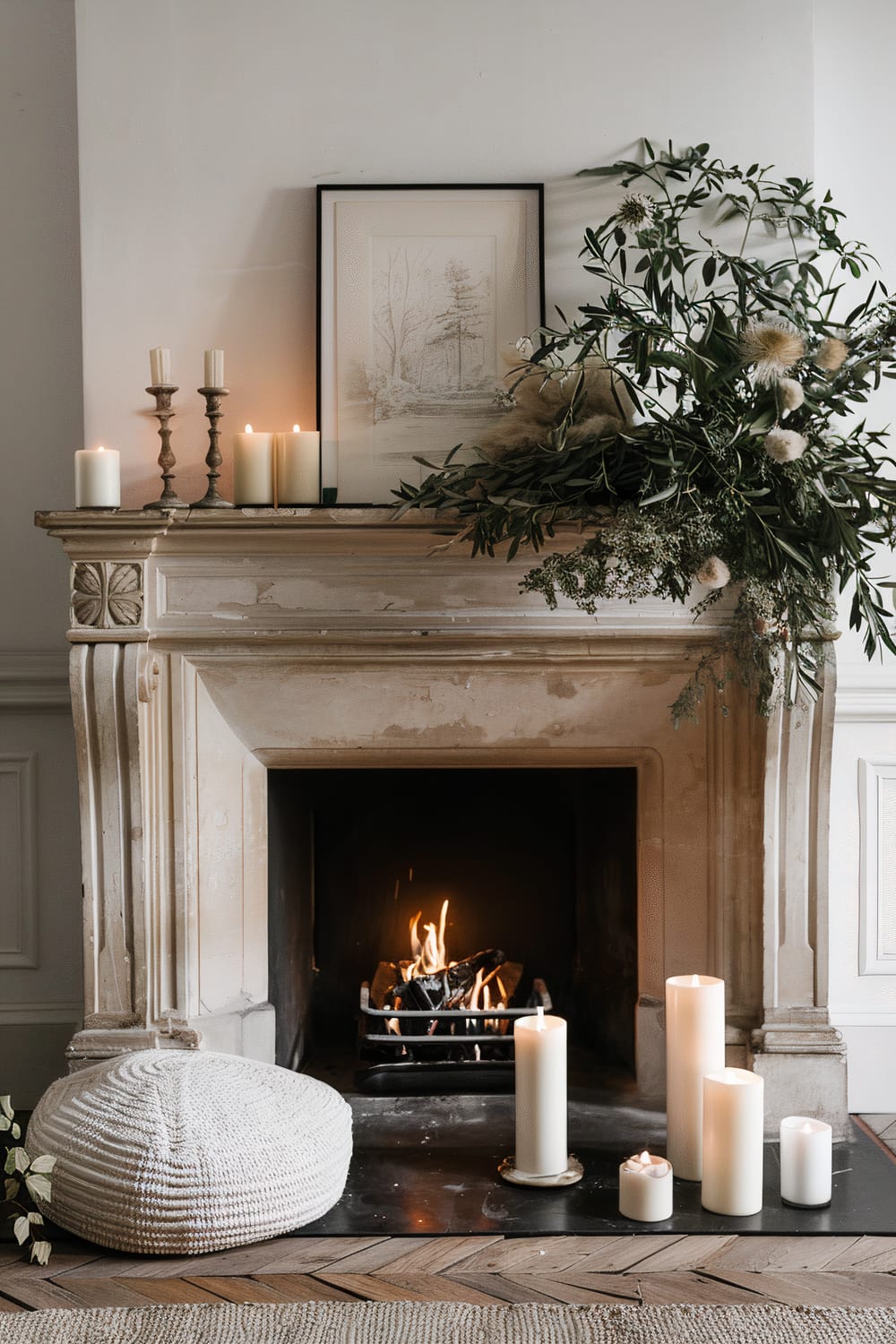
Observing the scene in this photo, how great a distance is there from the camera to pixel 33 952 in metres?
2.71

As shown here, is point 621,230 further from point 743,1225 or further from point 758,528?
point 743,1225

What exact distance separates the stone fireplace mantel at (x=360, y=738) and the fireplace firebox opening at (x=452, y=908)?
7.6 inches

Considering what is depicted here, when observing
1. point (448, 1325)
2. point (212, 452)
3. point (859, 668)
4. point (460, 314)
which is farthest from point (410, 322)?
point (448, 1325)

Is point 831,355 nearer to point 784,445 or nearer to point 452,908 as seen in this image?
point 784,445

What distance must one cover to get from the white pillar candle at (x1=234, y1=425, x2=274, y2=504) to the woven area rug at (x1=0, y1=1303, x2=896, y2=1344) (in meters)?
1.46

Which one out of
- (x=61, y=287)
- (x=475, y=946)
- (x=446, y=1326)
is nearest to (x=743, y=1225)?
(x=446, y=1326)

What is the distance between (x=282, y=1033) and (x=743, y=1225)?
1096 millimetres

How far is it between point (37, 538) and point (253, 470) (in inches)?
27.9

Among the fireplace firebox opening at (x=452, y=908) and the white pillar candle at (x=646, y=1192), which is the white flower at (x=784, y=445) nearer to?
the fireplace firebox opening at (x=452, y=908)

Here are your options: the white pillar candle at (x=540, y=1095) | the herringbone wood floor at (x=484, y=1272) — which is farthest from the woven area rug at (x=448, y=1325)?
the white pillar candle at (x=540, y=1095)

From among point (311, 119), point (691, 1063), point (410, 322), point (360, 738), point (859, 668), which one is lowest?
point (691, 1063)

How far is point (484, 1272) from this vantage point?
182 centimetres

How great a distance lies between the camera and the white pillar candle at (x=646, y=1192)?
6.42 feet

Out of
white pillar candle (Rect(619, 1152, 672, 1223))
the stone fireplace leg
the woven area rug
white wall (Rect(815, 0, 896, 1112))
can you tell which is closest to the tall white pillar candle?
white pillar candle (Rect(619, 1152, 672, 1223))
